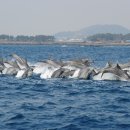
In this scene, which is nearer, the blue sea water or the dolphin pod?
the blue sea water

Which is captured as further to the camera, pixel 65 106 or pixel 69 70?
pixel 69 70

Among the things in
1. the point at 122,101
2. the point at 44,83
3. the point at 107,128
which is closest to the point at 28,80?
the point at 44,83

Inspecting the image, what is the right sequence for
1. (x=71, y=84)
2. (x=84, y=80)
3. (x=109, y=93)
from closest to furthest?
(x=109, y=93) → (x=71, y=84) → (x=84, y=80)

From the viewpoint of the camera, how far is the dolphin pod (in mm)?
40156

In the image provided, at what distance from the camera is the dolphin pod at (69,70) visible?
40.2 m

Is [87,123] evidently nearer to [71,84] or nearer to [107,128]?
[107,128]

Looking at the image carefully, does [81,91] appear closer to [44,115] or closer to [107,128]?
[44,115]

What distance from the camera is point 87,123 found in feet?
71.6

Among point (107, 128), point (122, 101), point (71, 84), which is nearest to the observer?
point (107, 128)

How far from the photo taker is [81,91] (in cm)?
3234

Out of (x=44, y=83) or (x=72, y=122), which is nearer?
(x=72, y=122)

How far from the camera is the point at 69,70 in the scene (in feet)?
143

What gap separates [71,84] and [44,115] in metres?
13.7

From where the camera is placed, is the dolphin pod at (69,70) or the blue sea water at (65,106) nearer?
the blue sea water at (65,106)
